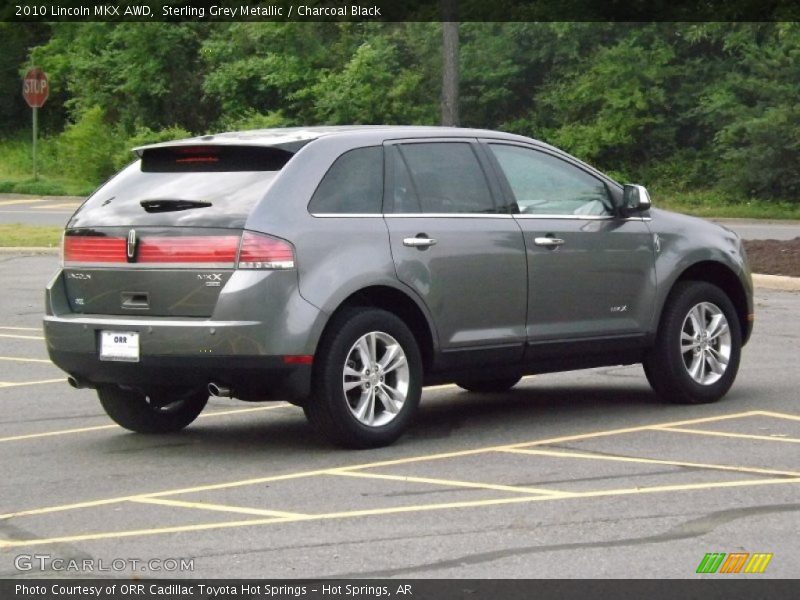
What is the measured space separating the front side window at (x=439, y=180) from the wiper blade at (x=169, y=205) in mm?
1145

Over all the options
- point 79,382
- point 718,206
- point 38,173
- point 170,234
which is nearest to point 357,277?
point 170,234

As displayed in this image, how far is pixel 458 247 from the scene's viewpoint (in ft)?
30.5

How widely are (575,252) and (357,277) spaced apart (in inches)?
69.2

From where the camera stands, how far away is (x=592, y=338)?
32.8 ft

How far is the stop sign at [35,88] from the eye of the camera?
43.8m

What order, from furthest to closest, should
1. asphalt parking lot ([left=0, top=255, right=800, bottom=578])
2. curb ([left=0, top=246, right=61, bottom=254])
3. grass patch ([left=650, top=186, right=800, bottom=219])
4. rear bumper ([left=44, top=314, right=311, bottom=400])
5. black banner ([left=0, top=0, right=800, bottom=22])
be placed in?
black banner ([left=0, top=0, right=800, bottom=22]), grass patch ([left=650, top=186, right=800, bottom=219]), curb ([left=0, top=246, right=61, bottom=254]), rear bumper ([left=44, top=314, right=311, bottom=400]), asphalt parking lot ([left=0, top=255, right=800, bottom=578])

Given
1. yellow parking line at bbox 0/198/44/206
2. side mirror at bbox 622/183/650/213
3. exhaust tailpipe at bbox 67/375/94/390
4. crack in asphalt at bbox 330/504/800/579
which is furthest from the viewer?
yellow parking line at bbox 0/198/44/206

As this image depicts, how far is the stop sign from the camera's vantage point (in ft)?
144

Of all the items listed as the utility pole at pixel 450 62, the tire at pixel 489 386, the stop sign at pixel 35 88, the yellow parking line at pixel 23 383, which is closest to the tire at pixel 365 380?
the tire at pixel 489 386

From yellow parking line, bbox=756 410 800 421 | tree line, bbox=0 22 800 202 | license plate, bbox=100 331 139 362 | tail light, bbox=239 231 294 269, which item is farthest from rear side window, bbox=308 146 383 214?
tree line, bbox=0 22 800 202

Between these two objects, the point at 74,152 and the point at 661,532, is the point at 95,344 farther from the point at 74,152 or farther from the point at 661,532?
the point at 74,152

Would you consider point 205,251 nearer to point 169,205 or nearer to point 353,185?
point 169,205

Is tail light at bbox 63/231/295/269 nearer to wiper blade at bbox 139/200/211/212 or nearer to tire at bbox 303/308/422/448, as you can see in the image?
wiper blade at bbox 139/200/211/212

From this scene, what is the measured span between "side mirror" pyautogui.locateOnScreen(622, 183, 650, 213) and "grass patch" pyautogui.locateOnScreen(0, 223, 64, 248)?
1589cm
